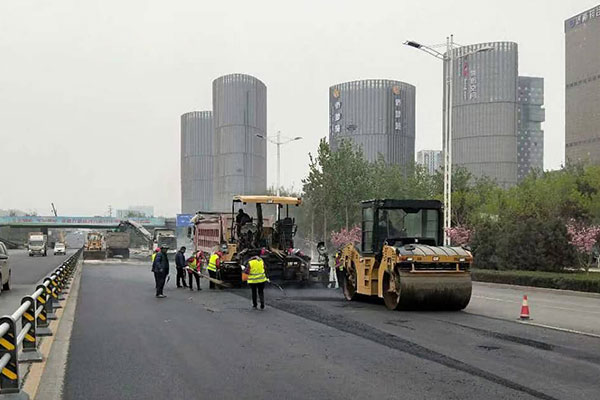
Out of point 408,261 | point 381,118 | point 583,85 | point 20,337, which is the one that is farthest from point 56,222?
point 20,337

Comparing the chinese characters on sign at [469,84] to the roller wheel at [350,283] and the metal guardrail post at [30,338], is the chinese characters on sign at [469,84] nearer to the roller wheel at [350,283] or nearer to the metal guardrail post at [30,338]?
the roller wheel at [350,283]

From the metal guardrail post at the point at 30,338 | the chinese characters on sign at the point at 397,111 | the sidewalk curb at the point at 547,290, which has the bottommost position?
the sidewalk curb at the point at 547,290

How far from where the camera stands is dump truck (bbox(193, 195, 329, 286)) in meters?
24.0

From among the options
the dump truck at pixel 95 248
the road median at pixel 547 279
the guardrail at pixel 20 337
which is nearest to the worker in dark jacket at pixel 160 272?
the guardrail at pixel 20 337

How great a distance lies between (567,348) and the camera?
1099 centimetres

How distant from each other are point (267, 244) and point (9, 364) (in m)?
18.2

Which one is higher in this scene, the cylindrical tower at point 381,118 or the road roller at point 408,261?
the cylindrical tower at point 381,118

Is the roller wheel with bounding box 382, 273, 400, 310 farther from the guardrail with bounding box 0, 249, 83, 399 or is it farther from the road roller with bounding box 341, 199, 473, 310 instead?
the guardrail with bounding box 0, 249, 83, 399

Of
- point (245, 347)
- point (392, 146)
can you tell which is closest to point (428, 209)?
point (245, 347)

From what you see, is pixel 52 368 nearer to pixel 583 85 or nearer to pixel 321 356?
pixel 321 356

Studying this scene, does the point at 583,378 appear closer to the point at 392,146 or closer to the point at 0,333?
the point at 0,333

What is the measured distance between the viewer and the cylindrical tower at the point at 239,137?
359 ft

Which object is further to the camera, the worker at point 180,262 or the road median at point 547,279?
the worker at point 180,262

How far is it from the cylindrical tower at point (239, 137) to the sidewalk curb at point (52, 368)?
83486 millimetres
